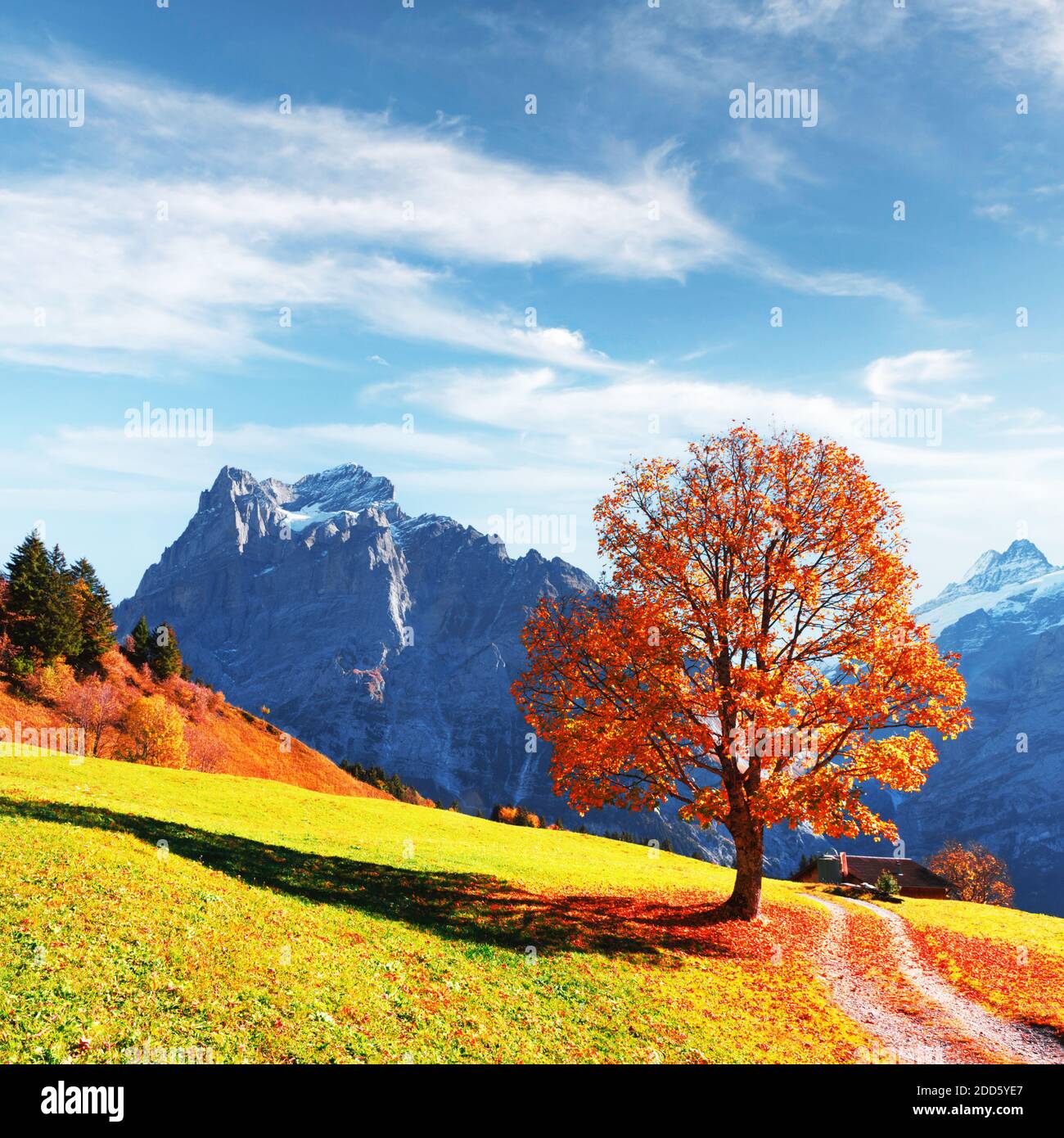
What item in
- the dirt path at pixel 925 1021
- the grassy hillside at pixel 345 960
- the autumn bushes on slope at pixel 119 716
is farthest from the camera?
the autumn bushes on slope at pixel 119 716

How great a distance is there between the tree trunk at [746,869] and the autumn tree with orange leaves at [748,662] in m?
0.07

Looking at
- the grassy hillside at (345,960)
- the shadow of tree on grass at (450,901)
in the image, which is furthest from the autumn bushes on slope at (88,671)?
the shadow of tree on grass at (450,901)

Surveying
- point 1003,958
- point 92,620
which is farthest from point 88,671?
point 1003,958

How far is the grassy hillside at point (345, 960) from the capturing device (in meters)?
12.1

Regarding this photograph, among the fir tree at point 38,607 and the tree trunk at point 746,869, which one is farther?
the fir tree at point 38,607

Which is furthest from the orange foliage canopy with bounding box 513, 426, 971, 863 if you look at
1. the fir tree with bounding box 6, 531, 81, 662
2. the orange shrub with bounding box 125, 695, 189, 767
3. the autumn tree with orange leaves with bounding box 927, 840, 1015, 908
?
the autumn tree with orange leaves with bounding box 927, 840, 1015, 908

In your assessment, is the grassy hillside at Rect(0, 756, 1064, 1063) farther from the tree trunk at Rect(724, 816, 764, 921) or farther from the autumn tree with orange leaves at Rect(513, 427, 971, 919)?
the autumn tree with orange leaves at Rect(513, 427, 971, 919)

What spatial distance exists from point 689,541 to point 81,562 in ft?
374

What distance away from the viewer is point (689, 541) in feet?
92.2

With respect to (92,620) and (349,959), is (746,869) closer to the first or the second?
(349,959)

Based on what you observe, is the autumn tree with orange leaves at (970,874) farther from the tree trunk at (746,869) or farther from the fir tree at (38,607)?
the fir tree at (38,607)

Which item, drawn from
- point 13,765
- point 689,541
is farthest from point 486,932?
point 13,765

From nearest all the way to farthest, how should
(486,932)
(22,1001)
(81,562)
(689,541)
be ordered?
(22,1001)
(486,932)
(689,541)
(81,562)
